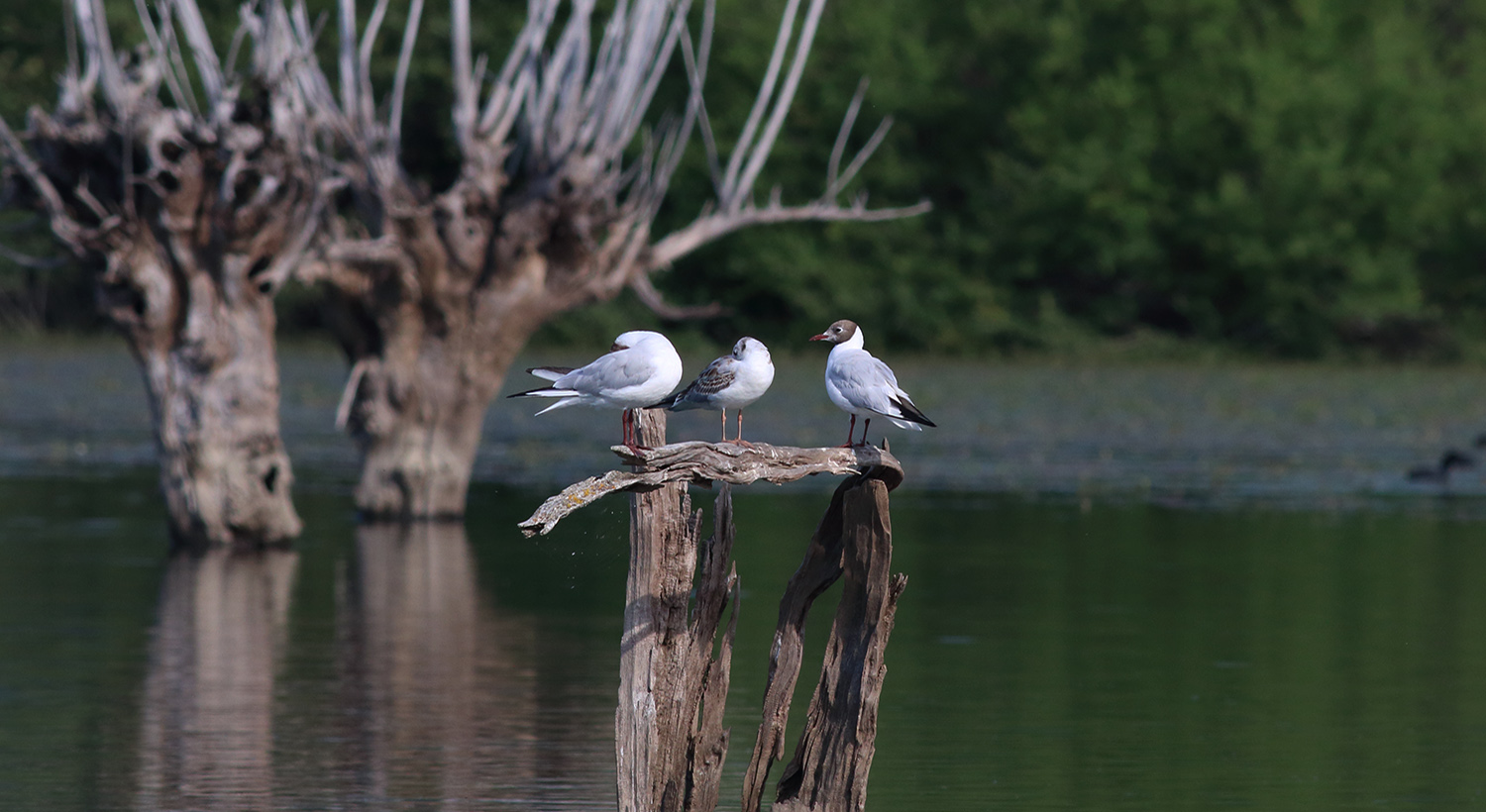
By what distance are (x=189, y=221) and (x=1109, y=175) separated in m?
32.2

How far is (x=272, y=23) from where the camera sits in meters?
17.9

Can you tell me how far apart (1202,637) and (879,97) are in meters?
34.8

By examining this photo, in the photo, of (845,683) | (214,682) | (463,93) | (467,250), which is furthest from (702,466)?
(463,93)

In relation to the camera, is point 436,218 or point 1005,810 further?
point 436,218

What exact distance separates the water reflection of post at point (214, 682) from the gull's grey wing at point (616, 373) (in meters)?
2.65

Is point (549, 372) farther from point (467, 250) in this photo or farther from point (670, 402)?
point (467, 250)

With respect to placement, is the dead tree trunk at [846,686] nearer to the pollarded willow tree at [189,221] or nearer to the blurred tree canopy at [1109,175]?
Answer: the pollarded willow tree at [189,221]

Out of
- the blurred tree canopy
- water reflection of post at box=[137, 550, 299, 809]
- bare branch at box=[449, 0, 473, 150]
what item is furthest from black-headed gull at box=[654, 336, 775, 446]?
the blurred tree canopy

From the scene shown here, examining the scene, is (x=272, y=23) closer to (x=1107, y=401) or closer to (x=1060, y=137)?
(x=1107, y=401)

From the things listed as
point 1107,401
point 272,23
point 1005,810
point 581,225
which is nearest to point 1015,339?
point 1107,401

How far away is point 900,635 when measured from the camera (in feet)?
51.3

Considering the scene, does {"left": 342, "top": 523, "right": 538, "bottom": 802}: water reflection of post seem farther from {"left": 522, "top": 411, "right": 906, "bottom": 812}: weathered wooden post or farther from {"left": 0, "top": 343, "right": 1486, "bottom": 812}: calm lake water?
{"left": 522, "top": 411, "right": 906, "bottom": 812}: weathered wooden post

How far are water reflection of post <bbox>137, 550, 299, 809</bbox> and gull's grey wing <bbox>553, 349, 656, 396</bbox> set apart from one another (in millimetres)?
2646

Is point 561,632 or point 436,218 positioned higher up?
point 436,218
